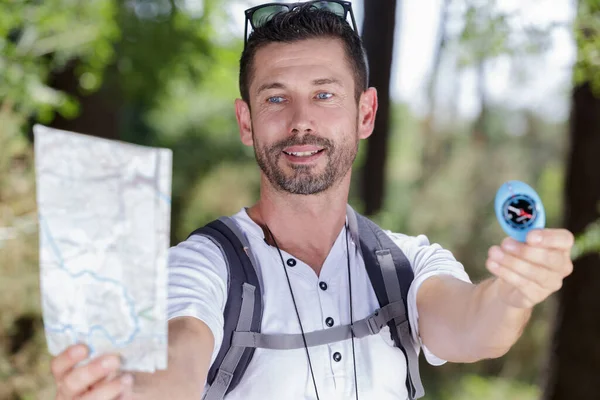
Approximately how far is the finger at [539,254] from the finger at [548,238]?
17 mm

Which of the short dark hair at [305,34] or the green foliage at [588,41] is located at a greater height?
the green foliage at [588,41]

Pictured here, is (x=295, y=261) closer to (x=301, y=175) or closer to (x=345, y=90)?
(x=301, y=175)

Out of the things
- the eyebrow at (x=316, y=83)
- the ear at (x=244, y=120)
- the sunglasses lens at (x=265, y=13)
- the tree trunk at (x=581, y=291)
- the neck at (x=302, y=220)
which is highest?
the sunglasses lens at (x=265, y=13)

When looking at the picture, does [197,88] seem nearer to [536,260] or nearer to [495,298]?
[495,298]

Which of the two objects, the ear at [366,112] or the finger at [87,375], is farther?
the ear at [366,112]

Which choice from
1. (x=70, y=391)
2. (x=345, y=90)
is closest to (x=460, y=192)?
(x=345, y=90)

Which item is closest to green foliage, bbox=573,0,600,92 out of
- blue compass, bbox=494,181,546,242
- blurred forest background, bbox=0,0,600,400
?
blurred forest background, bbox=0,0,600,400

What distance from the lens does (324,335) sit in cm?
203

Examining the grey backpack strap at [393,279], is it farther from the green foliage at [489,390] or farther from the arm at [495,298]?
the green foliage at [489,390]

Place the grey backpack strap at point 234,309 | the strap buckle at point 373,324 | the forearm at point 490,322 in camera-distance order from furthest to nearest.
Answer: the strap buckle at point 373,324, the grey backpack strap at point 234,309, the forearm at point 490,322

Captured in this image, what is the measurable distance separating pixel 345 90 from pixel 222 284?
29.8 inches

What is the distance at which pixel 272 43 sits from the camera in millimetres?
2293

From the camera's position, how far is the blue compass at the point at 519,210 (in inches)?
59.9

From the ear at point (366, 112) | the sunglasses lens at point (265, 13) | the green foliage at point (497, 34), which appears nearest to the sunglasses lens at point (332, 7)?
the sunglasses lens at point (265, 13)
